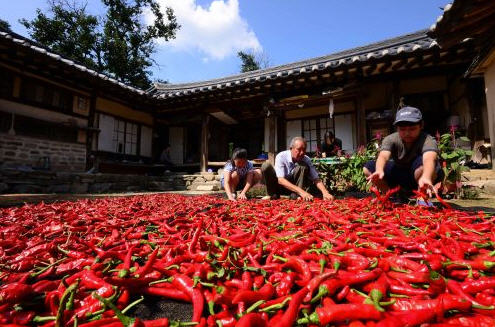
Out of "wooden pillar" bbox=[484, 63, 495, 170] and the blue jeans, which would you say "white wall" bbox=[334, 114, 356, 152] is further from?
the blue jeans

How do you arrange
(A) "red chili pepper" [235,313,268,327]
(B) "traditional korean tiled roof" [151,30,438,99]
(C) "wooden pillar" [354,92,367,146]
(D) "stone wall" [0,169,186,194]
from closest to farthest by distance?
1. (A) "red chili pepper" [235,313,268,327]
2. (B) "traditional korean tiled roof" [151,30,438,99]
3. (D) "stone wall" [0,169,186,194]
4. (C) "wooden pillar" [354,92,367,146]

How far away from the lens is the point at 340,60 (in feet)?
22.9

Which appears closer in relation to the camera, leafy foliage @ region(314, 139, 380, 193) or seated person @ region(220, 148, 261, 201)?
seated person @ region(220, 148, 261, 201)

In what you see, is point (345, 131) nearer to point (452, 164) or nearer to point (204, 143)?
point (452, 164)

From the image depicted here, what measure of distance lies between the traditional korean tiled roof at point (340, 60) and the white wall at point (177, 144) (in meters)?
2.35

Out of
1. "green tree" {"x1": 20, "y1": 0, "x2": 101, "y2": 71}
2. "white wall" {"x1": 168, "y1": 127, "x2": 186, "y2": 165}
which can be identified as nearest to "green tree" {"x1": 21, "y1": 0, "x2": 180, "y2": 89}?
"green tree" {"x1": 20, "y1": 0, "x2": 101, "y2": 71}

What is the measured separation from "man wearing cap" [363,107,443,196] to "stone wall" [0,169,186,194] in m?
7.41

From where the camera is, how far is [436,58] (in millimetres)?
6285

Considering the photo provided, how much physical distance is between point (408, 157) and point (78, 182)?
26.4 ft

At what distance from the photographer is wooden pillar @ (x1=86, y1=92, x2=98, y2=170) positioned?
8844 millimetres

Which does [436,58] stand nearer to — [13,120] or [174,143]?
[174,143]

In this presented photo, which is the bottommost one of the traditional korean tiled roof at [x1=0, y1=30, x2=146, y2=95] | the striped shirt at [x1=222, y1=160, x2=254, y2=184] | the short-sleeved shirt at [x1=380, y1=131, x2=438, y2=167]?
the striped shirt at [x1=222, y1=160, x2=254, y2=184]

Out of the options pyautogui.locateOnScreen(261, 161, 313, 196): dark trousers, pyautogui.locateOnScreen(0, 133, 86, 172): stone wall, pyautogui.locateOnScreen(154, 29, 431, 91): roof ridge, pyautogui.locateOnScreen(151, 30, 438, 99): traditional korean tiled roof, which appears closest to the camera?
pyautogui.locateOnScreen(261, 161, 313, 196): dark trousers

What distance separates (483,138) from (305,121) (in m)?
4.74
